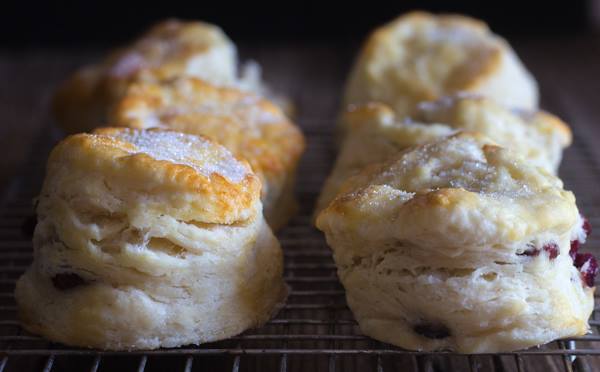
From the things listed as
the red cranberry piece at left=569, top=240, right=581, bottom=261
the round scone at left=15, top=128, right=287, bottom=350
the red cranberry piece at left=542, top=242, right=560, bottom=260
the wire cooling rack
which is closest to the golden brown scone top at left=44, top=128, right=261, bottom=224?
the round scone at left=15, top=128, right=287, bottom=350

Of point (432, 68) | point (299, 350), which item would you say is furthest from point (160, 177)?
point (432, 68)

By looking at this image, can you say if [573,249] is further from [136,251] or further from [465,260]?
[136,251]

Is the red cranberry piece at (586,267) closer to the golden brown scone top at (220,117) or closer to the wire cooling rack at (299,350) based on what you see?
the wire cooling rack at (299,350)

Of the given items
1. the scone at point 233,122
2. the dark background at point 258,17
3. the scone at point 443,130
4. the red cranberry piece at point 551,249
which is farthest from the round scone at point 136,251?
the dark background at point 258,17

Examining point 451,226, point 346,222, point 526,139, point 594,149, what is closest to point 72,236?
point 346,222

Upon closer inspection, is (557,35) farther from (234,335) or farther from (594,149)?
(234,335)

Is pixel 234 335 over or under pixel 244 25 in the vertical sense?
under
